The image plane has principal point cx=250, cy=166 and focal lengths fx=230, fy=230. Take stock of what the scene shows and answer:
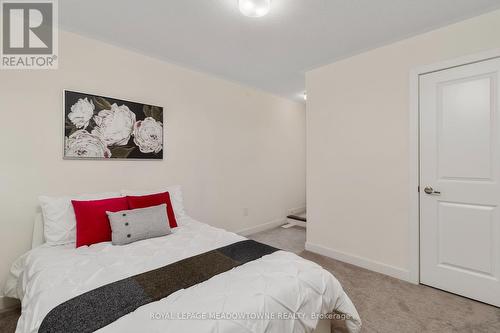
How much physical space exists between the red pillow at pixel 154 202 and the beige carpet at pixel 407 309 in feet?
3.91

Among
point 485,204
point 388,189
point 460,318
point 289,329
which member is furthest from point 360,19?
point 460,318

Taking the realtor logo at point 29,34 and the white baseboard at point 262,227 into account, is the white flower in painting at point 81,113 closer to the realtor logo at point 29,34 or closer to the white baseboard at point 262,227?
the realtor logo at point 29,34

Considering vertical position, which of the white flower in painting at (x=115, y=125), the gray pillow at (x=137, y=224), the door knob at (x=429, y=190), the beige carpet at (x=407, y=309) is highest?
the white flower in painting at (x=115, y=125)

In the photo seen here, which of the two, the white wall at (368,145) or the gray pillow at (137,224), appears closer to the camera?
the gray pillow at (137,224)

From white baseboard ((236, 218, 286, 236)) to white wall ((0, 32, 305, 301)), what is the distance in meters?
0.08

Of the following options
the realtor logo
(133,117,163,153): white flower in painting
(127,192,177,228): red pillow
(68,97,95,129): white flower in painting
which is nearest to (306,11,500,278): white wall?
(127,192,177,228): red pillow

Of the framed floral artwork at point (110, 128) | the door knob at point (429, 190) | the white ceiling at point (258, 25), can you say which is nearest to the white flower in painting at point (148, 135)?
the framed floral artwork at point (110, 128)

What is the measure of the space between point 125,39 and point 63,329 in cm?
248

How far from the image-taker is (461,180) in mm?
2098

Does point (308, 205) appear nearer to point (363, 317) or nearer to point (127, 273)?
point (363, 317)

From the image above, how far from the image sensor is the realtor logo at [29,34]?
1896mm

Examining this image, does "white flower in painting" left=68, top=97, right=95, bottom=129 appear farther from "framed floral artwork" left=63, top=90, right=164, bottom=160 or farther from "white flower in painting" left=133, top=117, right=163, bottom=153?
"white flower in painting" left=133, top=117, right=163, bottom=153

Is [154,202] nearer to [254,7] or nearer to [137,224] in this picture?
[137,224]

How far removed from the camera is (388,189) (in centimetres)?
251
